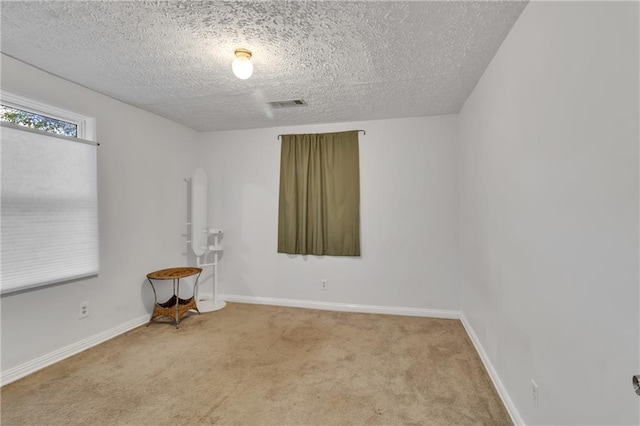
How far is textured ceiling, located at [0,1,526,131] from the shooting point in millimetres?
1645

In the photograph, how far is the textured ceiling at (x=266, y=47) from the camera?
64.7 inches

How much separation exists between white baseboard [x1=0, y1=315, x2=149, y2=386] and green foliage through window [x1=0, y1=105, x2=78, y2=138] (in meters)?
1.88

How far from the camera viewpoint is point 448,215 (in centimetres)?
351

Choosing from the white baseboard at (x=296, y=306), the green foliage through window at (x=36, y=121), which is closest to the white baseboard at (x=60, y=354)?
the white baseboard at (x=296, y=306)

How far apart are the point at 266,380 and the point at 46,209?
7.48 feet

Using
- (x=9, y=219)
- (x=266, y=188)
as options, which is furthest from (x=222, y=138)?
(x=9, y=219)

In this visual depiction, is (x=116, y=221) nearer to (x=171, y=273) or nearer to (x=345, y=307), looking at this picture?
(x=171, y=273)

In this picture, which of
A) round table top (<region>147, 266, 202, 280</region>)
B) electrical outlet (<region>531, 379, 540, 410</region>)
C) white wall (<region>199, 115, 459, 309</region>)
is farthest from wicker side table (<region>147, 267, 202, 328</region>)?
electrical outlet (<region>531, 379, 540, 410</region>)

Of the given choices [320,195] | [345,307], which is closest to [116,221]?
[320,195]

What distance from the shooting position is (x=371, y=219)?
3727 mm

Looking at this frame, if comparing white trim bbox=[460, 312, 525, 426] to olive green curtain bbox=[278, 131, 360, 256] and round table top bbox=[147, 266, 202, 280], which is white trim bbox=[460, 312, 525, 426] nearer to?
olive green curtain bbox=[278, 131, 360, 256]

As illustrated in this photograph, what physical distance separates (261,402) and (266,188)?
2.70m

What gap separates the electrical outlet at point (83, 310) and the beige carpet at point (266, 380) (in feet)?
1.16

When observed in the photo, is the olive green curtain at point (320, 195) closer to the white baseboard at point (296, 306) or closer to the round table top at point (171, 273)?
the white baseboard at point (296, 306)
